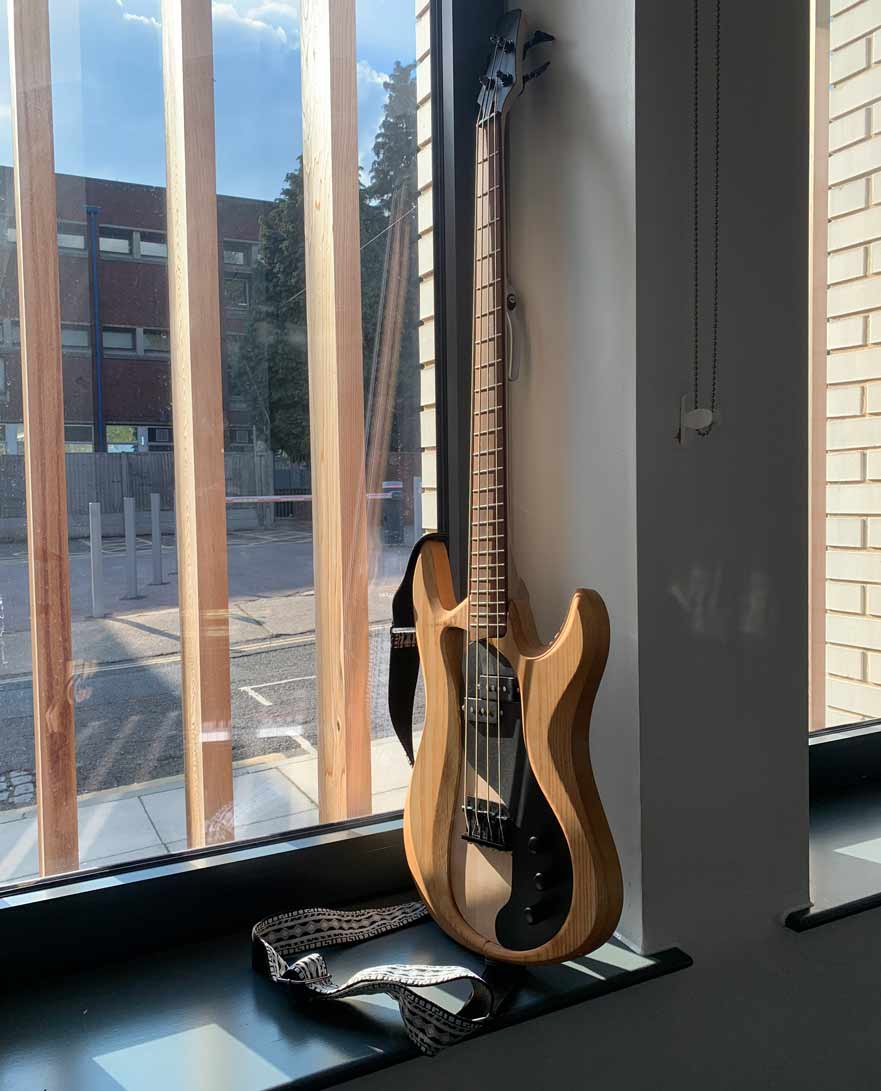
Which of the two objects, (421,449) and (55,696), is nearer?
(55,696)

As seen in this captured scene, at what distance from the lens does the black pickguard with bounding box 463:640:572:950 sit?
36.4 inches

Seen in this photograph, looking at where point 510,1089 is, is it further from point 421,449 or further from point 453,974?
point 421,449

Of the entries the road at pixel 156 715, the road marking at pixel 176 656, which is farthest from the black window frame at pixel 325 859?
the road marking at pixel 176 656

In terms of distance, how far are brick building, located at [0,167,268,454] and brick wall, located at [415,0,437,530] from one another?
0.27 m

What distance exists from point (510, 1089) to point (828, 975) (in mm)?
508

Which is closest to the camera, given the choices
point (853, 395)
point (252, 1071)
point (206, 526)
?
point (252, 1071)

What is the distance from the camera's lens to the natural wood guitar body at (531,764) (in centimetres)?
88

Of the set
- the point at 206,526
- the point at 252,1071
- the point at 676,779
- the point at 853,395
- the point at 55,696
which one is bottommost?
the point at 252,1071

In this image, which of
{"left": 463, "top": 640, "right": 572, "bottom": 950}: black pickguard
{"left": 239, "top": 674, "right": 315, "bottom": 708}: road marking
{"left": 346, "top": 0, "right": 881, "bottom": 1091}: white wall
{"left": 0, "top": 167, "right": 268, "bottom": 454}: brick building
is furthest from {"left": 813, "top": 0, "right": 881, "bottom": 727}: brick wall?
{"left": 0, "top": 167, "right": 268, "bottom": 454}: brick building

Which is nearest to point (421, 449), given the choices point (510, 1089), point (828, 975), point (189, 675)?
point (189, 675)

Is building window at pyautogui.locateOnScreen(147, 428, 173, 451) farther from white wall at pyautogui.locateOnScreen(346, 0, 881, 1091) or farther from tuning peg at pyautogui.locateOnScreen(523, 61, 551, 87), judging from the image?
tuning peg at pyautogui.locateOnScreen(523, 61, 551, 87)

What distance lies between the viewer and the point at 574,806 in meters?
0.89

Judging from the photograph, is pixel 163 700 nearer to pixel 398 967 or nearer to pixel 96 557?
pixel 96 557

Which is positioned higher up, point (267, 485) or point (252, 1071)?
point (267, 485)
